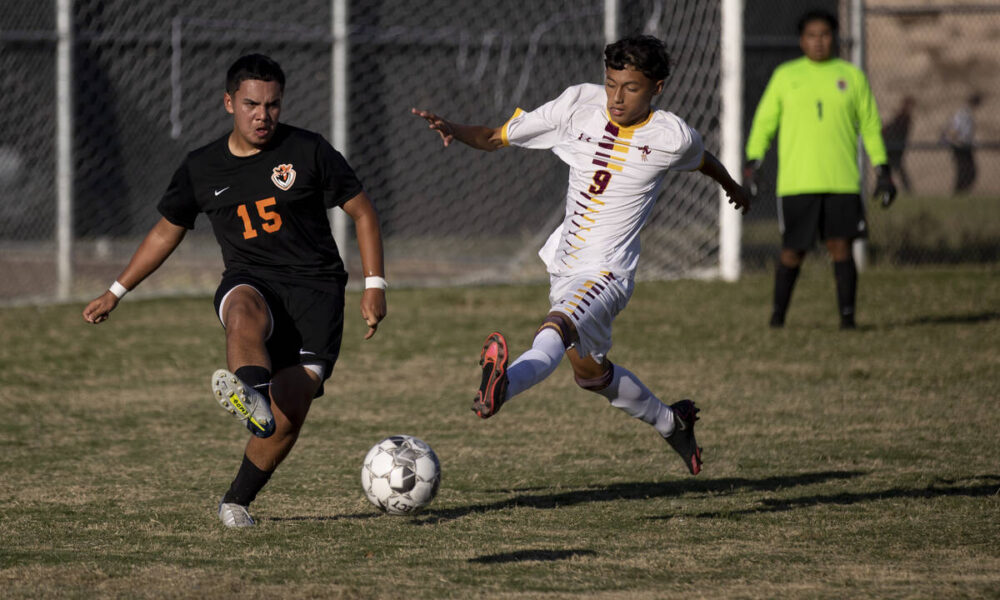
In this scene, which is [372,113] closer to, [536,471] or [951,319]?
[951,319]

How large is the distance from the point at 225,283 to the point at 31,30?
1027 cm

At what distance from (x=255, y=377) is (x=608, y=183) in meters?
1.67

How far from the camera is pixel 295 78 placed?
14820 mm

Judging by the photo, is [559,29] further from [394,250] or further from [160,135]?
[160,135]

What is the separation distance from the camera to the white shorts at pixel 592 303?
4.93 meters

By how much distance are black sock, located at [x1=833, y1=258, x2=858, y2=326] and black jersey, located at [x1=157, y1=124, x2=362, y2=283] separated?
5.70 m

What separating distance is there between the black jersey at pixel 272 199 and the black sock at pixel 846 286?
570 centimetres

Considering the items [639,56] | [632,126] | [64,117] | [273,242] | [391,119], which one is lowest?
[273,242]

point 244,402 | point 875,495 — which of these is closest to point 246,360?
point 244,402

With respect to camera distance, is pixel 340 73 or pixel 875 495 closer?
pixel 875 495

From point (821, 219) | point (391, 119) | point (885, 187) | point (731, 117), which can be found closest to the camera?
point (885, 187)

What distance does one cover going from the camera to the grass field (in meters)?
4.12

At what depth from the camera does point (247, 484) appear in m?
4.82

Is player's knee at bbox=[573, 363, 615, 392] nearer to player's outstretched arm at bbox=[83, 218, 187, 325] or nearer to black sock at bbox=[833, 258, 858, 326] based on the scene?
player's outstretched arm at bbox=[83, 218, 187, 325]
